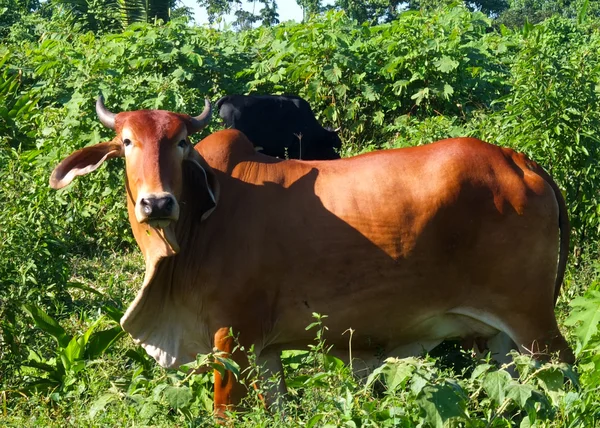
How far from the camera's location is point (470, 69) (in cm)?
885

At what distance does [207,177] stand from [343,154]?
4.08 m

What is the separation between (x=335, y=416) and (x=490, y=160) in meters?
1.71

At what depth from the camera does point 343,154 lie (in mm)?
8641

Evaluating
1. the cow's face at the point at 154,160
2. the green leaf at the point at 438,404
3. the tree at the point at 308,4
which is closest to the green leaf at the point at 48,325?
the cow's face at the point at 154,160

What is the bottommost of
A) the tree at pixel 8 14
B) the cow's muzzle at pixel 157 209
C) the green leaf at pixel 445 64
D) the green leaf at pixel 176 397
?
the green leaf at pixel 176 397

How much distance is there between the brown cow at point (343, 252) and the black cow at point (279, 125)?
2.34 meters

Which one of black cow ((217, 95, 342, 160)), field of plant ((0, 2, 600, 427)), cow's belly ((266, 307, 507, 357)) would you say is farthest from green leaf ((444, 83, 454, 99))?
cow's belly ((266, 307, 507, 357))

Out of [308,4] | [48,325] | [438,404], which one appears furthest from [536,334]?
[308,4]

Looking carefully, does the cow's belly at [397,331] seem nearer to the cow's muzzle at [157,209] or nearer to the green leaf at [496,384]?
the cow's muzzle at [157,209]

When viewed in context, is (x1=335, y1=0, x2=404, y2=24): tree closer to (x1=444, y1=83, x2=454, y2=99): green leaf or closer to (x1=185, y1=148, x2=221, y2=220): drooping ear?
(x1=444, y1=83, x2=454, y2=99): green leaf

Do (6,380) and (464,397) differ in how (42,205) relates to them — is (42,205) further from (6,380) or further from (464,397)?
(464,397)

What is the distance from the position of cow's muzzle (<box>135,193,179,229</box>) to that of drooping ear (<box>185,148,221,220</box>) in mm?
313

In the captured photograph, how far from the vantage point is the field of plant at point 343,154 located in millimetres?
3783

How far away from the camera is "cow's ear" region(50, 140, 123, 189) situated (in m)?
4.66
